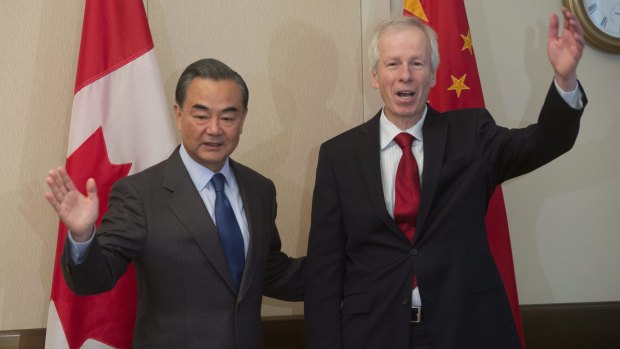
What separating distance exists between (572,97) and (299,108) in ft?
5.01

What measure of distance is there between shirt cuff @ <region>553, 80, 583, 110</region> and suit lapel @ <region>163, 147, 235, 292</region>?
1.11 metres

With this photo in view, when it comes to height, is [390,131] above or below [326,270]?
above

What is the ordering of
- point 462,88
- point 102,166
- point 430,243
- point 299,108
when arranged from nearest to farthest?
point 430,243 < point 102,166 < point 462,88 < point 299,108

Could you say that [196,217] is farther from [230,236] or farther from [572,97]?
[572,97]

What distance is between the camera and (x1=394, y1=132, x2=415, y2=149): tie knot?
238 cm

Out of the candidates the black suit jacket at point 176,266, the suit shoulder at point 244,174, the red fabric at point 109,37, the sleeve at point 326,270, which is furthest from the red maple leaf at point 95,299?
the sleeve at point 326,270

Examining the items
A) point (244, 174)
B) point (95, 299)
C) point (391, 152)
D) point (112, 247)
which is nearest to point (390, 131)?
point (391, 152)

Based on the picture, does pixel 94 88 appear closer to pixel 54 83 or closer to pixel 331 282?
pixel 54 83

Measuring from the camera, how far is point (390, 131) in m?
2.44

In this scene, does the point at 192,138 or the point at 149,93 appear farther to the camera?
the point at 149,93

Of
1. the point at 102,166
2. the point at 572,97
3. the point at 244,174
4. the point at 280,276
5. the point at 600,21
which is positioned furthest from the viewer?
the point at 600,21

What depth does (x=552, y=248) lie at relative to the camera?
365 centimetres

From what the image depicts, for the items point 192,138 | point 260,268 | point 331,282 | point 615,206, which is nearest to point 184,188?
point 192,138

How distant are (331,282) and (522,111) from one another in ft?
5.55
